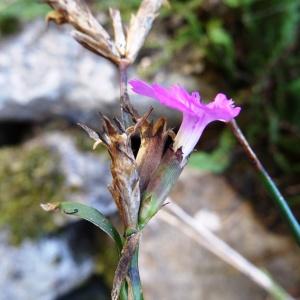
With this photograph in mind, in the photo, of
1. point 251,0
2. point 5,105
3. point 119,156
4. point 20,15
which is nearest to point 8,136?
point 5,105

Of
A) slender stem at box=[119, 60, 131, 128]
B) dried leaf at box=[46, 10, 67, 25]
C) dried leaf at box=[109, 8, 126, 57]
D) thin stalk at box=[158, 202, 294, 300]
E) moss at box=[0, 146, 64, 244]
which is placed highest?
moss at box=[0, 146, 64, 244]

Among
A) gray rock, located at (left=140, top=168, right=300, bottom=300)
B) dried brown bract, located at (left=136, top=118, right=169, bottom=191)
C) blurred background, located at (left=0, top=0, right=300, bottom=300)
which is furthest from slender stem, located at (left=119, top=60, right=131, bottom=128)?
gray rock, located at (left=140, top=168, right=300, bottom=300)

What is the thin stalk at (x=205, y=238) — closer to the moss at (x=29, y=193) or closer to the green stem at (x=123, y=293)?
the moss at (x=29, y=193)

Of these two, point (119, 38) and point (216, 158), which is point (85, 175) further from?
point (119, 38)

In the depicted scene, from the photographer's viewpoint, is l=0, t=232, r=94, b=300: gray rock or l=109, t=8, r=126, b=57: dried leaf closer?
l=109, t=8, r=126, b=57: dried leaf

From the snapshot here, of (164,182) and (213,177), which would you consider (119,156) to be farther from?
(213,177)

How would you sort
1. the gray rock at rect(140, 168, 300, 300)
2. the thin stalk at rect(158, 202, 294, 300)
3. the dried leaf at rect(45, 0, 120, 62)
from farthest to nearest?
the gray rock at rect(140, 168, 300, 300) < the thin stalk at rect(158, 202, 294, 300) < the dried leaf at rect(45, 0, 120, 62)

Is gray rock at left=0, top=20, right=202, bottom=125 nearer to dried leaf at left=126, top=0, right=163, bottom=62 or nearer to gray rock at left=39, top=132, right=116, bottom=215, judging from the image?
gray rock at left=39, top=132, right=116, bottom=215

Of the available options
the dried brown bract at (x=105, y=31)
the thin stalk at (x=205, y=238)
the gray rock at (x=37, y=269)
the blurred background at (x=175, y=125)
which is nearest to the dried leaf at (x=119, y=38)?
the dried brown bract at (x=105, y=31)
